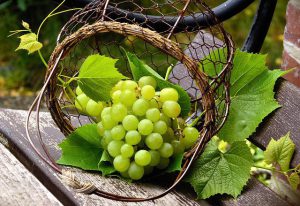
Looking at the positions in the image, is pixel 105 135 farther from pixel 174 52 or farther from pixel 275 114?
pixel 275 114

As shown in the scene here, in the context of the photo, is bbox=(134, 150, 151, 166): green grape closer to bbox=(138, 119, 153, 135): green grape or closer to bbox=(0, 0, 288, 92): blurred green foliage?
bbox=(138, 119, 153, 135): green grape

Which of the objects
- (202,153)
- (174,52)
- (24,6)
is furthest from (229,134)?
(24,6)

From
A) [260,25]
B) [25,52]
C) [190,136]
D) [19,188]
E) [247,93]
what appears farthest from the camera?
[25,52]

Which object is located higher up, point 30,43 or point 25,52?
point 30,43

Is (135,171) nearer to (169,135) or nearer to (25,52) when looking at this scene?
(169,135)

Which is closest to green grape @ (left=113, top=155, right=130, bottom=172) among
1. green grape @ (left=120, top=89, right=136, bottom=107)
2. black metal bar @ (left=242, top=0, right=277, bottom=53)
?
green grape @ (left=120, top=89, right=136, bottom=107)

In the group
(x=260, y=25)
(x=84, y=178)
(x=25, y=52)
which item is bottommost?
(x=25, y=52)

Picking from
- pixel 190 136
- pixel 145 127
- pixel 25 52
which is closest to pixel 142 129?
pixel 145 127

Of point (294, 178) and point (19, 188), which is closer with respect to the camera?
point (19, 188)
